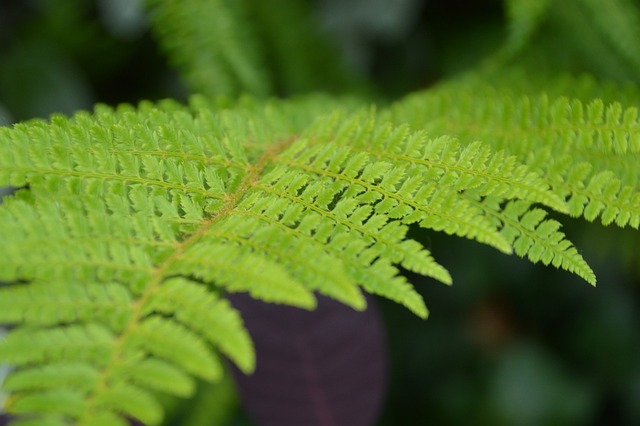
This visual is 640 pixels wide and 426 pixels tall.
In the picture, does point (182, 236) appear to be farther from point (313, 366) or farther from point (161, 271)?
point (313, 366)

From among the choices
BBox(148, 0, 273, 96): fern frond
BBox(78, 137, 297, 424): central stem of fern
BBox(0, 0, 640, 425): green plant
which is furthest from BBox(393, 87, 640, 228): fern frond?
BBox(148, 0, 273, 96): fern frond

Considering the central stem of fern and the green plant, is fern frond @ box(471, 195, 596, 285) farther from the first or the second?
the central stem of fern

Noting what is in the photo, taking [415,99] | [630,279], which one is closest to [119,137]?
[415,99]

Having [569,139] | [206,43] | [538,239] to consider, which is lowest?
[538,239]

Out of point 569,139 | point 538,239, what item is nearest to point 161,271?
point 538,239

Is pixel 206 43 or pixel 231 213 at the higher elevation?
pixel 206 43

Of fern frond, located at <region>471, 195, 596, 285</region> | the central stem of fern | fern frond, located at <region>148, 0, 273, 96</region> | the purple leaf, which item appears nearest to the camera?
the central stem of fern

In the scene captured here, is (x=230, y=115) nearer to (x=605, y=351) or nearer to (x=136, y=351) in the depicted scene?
(x=136, y=351)
